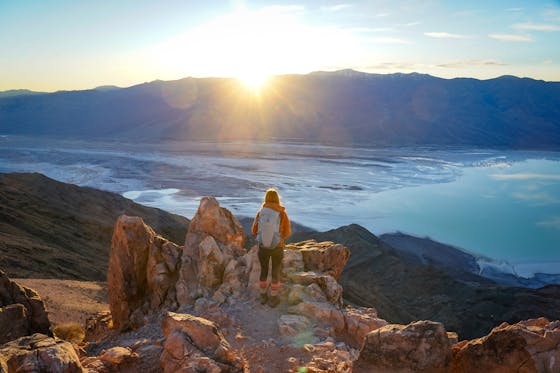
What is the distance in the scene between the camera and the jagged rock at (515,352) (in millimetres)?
3250

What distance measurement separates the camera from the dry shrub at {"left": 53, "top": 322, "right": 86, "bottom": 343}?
729 centimetres

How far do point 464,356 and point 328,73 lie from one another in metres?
131

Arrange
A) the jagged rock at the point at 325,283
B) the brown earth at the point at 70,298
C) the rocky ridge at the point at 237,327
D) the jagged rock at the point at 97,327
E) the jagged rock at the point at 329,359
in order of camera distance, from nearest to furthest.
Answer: the rocky ridge at the point at 237,327, the jagged rock at the point at 329,359, the jagged rock at the point at 325,283, the jagged rock at the point at 97,327, the brown earth at the point at 70,298

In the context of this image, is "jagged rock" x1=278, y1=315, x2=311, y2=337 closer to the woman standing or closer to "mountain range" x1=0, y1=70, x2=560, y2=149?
the woman standing

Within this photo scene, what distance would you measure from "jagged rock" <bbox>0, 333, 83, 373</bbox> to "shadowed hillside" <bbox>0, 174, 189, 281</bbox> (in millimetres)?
9387

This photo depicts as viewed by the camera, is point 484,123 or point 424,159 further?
point 484,123

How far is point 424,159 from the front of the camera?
2697 inches

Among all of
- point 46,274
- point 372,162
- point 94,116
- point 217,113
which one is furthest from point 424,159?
point 94,116

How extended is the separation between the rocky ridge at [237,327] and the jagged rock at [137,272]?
1 cm

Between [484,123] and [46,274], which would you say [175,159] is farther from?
[484,123]

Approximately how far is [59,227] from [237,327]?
611 inches

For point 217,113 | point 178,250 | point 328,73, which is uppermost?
point 328,73

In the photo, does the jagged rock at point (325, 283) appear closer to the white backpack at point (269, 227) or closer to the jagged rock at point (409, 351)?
the white backpack at point (269, 227)

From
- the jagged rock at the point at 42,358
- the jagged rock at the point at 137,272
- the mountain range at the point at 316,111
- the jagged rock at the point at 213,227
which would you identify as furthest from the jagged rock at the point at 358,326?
the mountain range at the point at 316,111
